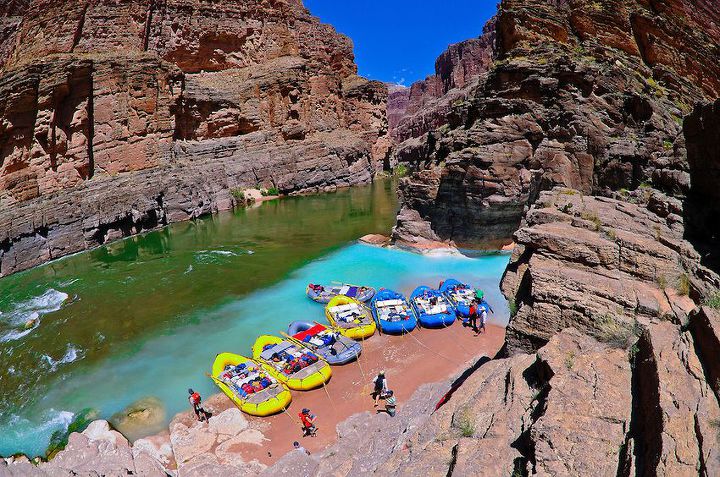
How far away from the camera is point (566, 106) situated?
71.7 ft

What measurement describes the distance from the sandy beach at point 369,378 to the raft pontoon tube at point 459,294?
30.0 inches

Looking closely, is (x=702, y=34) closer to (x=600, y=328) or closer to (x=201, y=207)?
(x=600, y=328)

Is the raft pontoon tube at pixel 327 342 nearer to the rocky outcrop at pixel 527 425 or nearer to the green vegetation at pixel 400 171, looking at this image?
the rocky outcrop at pixel 527 425

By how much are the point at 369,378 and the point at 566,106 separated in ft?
59.6

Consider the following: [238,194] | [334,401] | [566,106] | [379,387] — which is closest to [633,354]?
[379,387]

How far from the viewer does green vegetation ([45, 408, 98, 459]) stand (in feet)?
37.2

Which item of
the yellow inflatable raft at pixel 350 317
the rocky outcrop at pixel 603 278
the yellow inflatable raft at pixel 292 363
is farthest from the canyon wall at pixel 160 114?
the rocky outcrop at pixel 603 278

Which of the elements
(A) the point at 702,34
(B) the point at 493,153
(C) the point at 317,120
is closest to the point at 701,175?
(B) the point at 493,153

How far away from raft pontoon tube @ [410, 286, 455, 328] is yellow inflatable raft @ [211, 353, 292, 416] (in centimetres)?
632

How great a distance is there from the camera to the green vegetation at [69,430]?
11.3 m

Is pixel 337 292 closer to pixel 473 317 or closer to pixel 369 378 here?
pixel 473 317

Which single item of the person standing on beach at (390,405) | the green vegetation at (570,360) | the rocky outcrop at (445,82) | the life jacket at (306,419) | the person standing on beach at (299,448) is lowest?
the person standing on beach at (299,448)

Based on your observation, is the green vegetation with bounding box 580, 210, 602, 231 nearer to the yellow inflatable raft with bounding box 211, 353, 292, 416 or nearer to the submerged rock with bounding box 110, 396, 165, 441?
the yellow inflatable raft with bounding box 211, 353, 292, 416

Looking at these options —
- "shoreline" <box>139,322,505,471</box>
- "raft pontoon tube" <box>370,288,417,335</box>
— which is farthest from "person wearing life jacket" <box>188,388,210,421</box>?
"raft pontoon tube" <box>370,288,417,335</box>
